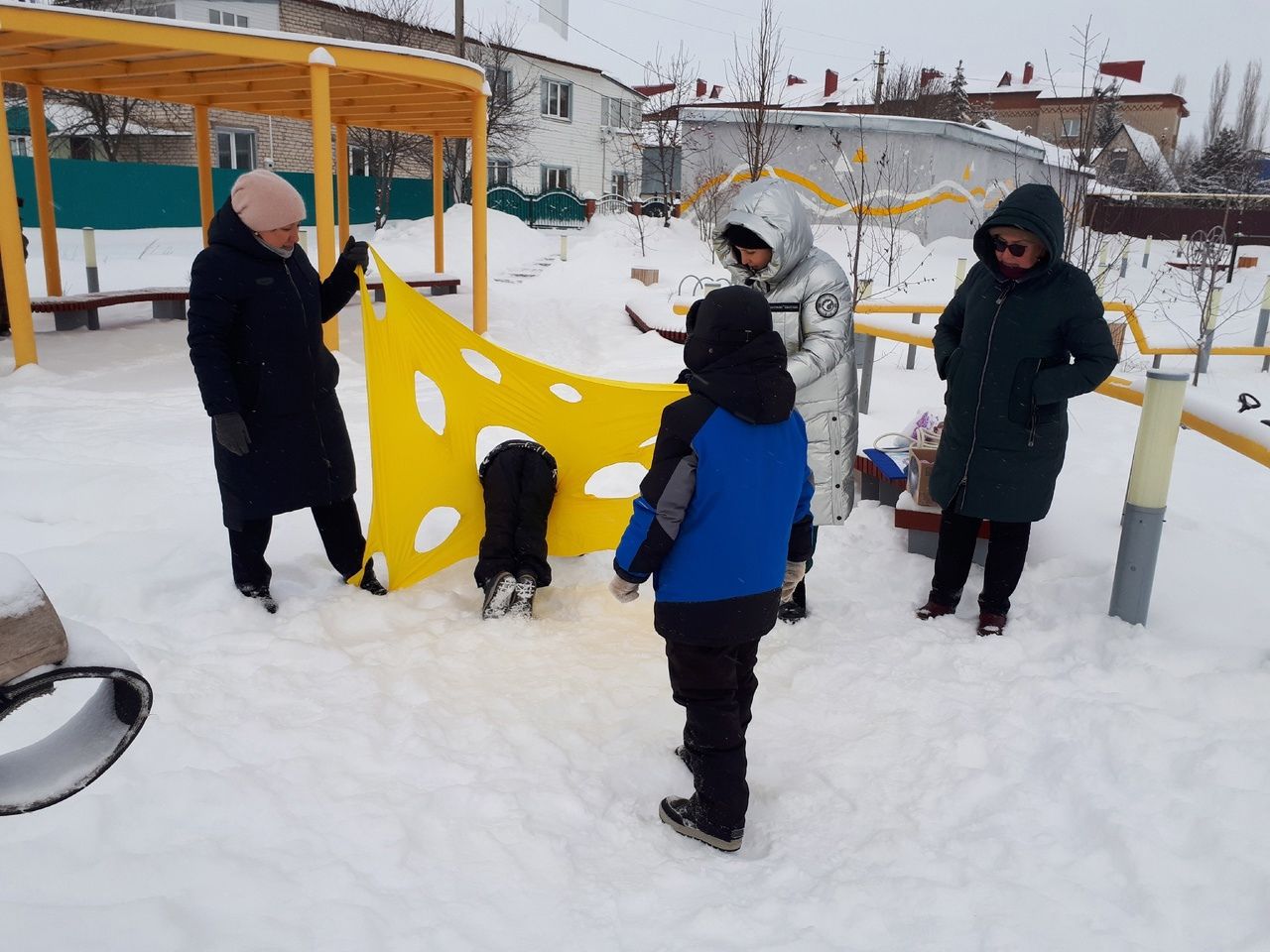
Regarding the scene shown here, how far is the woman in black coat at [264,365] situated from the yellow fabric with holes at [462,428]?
0.59 feet

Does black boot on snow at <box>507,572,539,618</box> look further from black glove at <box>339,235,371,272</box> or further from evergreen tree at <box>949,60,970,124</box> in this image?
evergreen tree at <box>949,60,970,124</box>

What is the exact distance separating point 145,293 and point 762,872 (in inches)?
402

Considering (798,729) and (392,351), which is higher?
(392,351)

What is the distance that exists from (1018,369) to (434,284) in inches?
397

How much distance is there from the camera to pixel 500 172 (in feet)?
105

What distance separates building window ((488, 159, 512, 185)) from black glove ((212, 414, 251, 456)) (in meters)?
28.8

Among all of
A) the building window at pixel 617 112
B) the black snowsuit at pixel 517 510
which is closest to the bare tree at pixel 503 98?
the building window at pixel 617 112

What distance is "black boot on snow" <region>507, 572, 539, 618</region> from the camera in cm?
363

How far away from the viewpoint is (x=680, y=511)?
222 cm

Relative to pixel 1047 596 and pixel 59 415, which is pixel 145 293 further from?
pixel 1047 596

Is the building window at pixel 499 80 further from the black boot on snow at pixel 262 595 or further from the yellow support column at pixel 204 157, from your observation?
the black boot on snow at pixel 262 595

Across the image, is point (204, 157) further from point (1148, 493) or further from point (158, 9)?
point (158, 9)

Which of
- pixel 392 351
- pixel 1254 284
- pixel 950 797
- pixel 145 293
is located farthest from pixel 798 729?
pixel 1254 284

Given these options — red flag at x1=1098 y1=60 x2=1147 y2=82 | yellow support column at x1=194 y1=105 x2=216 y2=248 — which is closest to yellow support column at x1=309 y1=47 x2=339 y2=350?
yellow support column at x1=194 y1=105 x2=216 y2=248
